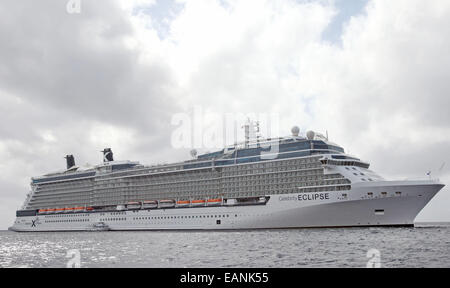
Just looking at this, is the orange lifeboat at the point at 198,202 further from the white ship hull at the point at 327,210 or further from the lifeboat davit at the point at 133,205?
the lifeboat davit at the point at 133,205

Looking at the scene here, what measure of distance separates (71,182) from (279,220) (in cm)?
5917

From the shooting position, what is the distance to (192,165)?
3029 inches

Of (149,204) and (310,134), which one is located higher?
(310,134)

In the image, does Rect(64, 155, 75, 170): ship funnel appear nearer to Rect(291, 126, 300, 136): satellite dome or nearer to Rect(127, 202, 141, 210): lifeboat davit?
Rect(127, 202, 141, 210): lifeboat davit

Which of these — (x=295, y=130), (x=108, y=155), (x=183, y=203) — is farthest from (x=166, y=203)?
(x=108, y=155)

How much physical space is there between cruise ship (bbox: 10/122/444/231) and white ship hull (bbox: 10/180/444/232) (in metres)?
0.13

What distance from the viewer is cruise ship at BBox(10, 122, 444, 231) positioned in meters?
55.0

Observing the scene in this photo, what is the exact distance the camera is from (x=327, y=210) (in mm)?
56219

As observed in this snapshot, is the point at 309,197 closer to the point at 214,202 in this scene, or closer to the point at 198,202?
the point at 214,202

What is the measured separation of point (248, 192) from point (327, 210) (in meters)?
14.1

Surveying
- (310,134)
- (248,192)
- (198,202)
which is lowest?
(198,202)

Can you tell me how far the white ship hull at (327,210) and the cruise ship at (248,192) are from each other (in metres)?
0.13

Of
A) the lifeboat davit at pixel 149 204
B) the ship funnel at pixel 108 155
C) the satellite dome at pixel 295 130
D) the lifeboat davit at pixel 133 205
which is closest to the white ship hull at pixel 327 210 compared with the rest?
the lifeboat davit at pixel 149 204

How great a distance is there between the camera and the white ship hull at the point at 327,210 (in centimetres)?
5441
